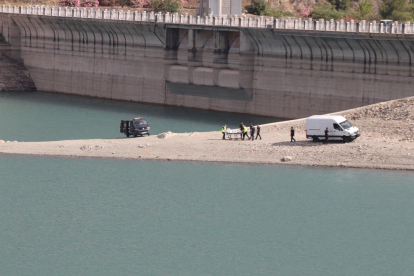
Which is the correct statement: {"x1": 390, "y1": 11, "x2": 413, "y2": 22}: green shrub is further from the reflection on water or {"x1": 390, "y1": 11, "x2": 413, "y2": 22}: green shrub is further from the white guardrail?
the reflection on water

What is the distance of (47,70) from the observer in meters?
130

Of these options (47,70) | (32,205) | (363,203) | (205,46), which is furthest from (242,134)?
(47,70)

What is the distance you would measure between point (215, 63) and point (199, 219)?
5305 centimetres

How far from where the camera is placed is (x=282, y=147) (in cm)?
6925

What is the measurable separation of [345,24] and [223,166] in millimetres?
33989

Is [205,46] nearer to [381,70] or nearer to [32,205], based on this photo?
[381,70]

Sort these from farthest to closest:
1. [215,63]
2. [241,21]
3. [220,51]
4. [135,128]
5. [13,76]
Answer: [13,76], [215,63], [220,51], [241,21], [135,128]

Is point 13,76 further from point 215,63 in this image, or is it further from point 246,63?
point 246,63

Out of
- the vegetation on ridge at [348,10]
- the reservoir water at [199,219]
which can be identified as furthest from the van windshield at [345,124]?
the vegetation on ridge at [348,10]

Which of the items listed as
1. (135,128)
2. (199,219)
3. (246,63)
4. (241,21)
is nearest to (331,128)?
(199,219)

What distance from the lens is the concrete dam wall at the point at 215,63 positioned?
87.9 m

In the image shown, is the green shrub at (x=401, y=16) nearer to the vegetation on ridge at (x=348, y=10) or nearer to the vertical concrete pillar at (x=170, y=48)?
the vegetation on ridge at (x=348, y=10)

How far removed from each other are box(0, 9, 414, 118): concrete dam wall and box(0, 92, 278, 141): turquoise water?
279 centimetres

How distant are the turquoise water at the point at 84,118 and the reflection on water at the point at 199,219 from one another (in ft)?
55.0
